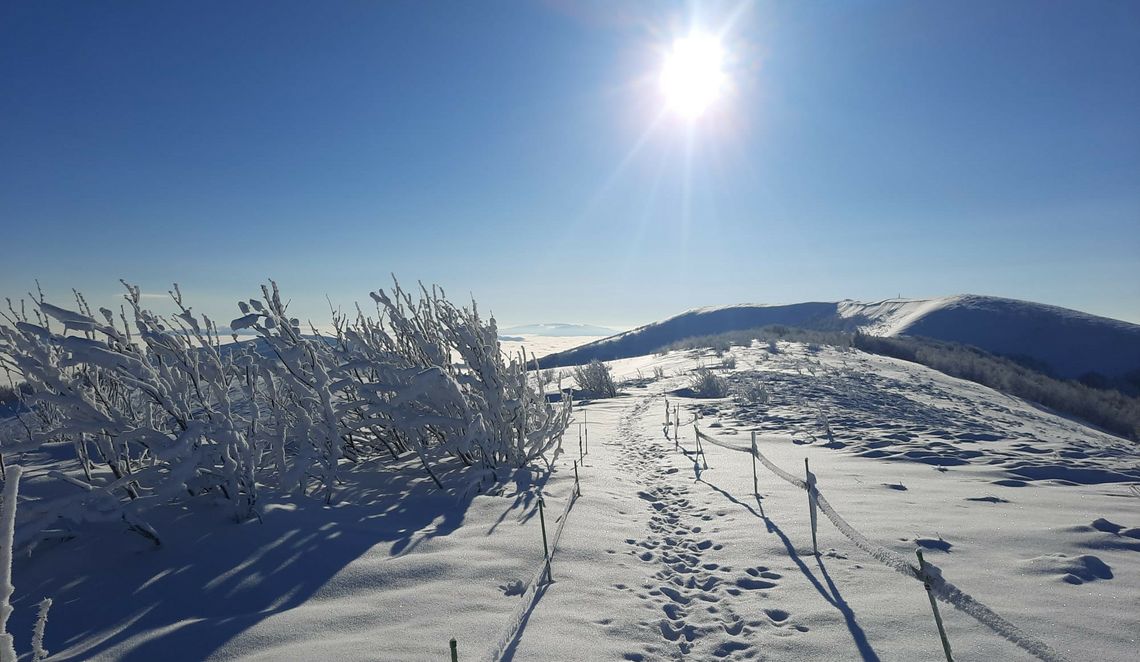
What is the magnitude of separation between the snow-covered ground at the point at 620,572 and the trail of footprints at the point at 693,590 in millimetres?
16

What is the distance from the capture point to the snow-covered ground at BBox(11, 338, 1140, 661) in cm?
248

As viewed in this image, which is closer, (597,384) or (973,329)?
(597,384)

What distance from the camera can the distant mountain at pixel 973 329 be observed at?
33.9 m

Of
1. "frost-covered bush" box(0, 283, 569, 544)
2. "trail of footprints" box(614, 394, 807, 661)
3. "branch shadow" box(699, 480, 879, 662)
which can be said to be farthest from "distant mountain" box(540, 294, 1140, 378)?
"branch shadow" box(699, 480, 879, 662)

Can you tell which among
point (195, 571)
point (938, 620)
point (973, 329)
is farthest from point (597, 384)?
point (973, 329)

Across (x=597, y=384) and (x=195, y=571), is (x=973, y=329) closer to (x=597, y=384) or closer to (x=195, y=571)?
(x=597, y=384)

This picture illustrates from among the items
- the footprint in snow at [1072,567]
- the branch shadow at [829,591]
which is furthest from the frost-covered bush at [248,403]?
the footprint in snow at [1072,567]

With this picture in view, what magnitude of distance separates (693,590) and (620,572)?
509mm

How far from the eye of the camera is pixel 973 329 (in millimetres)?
39750

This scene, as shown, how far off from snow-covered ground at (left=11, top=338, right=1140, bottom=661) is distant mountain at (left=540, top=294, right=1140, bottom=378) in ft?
98.6

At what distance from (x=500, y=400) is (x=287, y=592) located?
9.94ft

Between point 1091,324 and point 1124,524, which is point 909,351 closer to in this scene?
point 1124,524

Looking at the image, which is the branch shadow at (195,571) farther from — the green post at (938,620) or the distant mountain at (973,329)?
the distant mountain at (973,329)

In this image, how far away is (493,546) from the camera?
3.76 meters
